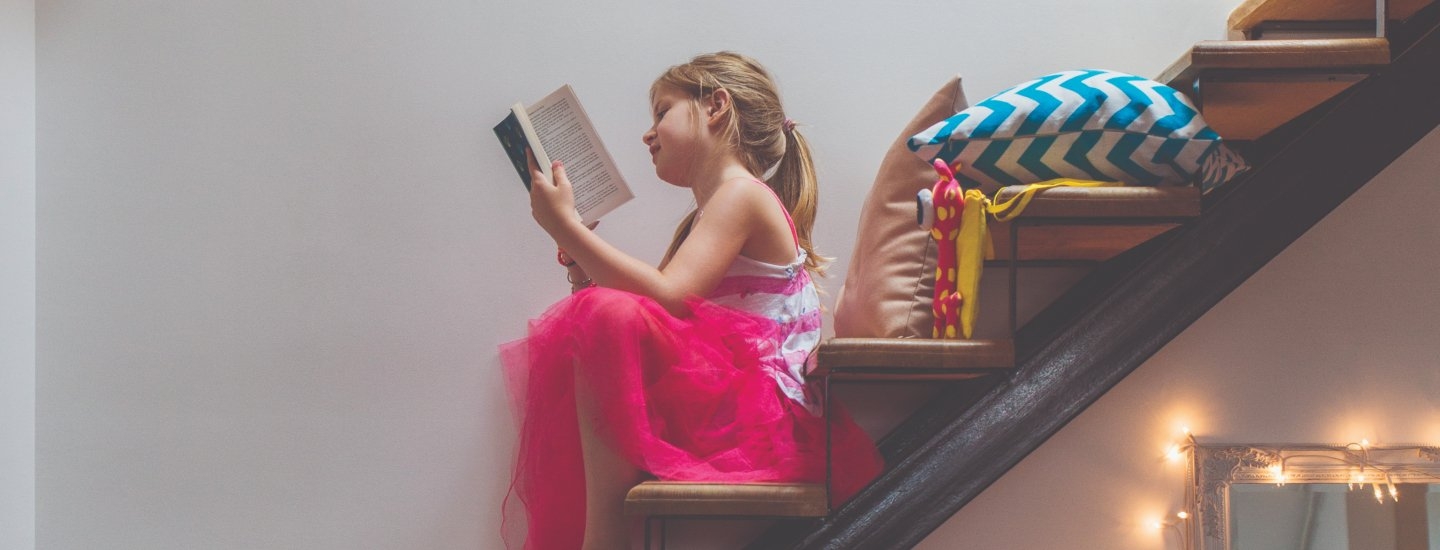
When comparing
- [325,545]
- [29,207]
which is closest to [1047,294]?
[325,545]

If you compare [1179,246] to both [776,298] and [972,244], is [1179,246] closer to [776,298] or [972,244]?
[972,244]

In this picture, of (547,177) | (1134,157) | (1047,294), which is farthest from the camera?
(1047,294)

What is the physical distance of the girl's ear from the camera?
1.82 metres

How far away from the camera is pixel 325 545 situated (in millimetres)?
2016

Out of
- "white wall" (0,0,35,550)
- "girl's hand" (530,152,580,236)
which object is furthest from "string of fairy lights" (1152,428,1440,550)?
"white wall" (0,0,35,550)

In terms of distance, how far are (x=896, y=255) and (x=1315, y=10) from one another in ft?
2.55

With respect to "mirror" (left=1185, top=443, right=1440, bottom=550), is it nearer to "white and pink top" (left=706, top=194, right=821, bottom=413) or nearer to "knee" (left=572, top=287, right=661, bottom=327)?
"white and pink top" (left=706, top=194, right=821, bottom=413)

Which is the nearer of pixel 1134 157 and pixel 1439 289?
pixel 1134 157

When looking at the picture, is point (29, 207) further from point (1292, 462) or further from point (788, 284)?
point (1292, 462)

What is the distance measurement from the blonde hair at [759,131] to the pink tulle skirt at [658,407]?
0.85ft

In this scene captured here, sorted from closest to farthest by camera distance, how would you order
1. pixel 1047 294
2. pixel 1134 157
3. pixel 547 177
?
1. pixel 1134 157
2. pixel 547 177
3. pixel 1047 294

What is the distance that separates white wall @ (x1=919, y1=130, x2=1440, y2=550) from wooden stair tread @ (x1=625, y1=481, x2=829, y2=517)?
51cm

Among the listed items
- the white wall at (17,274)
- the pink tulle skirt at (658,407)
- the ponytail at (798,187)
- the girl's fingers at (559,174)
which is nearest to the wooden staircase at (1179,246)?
the pink tulle skirt at (658,407)

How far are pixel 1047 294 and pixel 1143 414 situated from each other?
26cm
